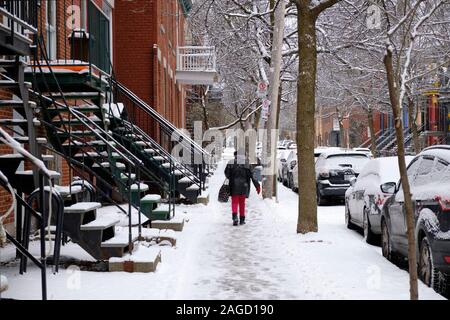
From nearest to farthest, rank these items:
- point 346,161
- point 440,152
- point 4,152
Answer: point 440,152, point 4,152, point 346,161

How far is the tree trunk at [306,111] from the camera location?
12133 millimetres

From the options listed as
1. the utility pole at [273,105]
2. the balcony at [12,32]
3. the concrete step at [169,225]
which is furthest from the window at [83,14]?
the balcony at [12,32]

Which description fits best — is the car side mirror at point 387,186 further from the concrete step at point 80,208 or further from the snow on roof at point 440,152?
the concrete step at point 80,208

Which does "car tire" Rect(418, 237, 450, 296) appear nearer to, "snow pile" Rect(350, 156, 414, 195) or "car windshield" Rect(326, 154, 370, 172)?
"snow pile" Rect(350, 156, 414, 195)

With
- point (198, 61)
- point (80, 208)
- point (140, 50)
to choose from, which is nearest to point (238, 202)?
point (80, 208)

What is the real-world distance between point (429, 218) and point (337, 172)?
1128 centimetres

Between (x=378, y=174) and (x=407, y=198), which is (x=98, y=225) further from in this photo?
(x=378, y=174)

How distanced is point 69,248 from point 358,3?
43.4 ft

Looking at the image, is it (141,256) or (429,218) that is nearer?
(429,218)

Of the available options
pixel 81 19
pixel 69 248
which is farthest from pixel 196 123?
pixel 69 248

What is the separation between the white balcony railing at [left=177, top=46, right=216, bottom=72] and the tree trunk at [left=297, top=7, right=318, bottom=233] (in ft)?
39.4

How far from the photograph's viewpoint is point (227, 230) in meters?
13.0

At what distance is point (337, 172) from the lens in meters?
18.5
